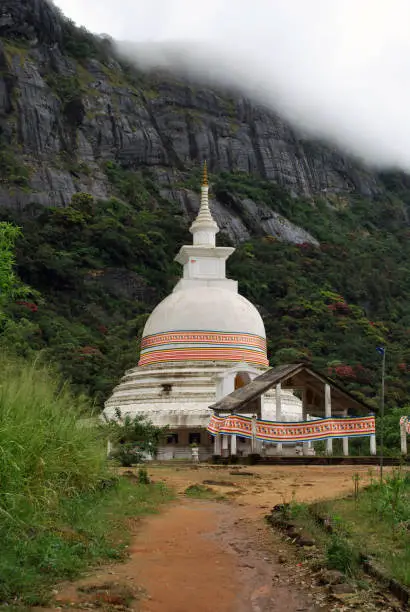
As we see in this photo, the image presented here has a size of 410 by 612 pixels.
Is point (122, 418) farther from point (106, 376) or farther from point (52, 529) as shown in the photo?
point (52, 529)

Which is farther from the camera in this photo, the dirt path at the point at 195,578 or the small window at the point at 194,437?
the small window at the point at 194,437

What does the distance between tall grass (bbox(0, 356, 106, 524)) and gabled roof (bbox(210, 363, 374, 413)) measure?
1101 cm

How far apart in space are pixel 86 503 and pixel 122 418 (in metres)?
19.2

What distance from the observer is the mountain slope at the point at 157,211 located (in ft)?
199

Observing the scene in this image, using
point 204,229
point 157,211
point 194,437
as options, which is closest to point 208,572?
point 194,437

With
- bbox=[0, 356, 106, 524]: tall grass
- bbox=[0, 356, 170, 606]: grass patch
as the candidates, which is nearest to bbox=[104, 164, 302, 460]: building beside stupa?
bbox=[0, 356, 170, 606]: grass patch

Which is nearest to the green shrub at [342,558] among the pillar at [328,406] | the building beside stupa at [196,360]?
the pillar at [328,406]

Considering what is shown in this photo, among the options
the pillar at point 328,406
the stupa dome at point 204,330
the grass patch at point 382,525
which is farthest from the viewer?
the stupa dome at point 204,330

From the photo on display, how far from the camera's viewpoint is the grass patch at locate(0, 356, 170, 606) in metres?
6.56

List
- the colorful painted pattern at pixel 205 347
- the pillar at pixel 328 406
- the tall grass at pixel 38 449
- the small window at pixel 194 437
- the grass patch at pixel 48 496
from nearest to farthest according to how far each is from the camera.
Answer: the grass patch at pixel 48 496 < the tall grass at pixel 38 449 < the pillar at pixel 328 406 < the small window at pixel 194 437 < the colorful painted pattern at pixel 205 347

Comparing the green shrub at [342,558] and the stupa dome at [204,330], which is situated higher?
the stupa dome at [204,330]

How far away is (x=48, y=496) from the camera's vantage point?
28.3ft

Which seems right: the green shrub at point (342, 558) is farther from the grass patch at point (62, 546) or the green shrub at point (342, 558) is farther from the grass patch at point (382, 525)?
the grass patch at point (62, 546)

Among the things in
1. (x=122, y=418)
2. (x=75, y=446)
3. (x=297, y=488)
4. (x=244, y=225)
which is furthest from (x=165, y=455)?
(x=244, y=225)
